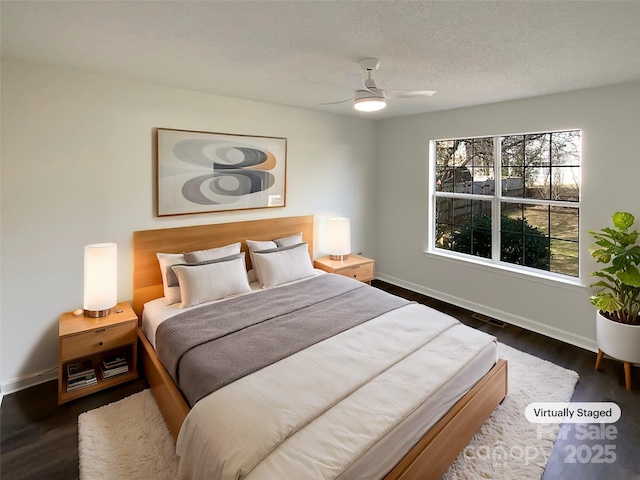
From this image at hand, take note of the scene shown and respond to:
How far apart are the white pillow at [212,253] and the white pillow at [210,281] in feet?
0.57

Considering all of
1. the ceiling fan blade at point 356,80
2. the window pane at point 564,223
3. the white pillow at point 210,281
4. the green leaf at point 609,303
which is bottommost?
the green leaf at point 609,303

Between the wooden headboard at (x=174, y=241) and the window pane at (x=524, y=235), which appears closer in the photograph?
the wooden headboard at (x=174, y=241)

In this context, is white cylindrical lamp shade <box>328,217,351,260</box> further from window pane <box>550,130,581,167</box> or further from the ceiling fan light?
window pane <box>550,130,581,167</box>

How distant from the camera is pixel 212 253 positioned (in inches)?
133

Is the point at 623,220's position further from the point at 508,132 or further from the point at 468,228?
the point at 468,228

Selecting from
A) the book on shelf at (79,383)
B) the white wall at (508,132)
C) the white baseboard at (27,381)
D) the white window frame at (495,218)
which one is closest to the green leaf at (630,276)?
the white wall at (508,132)

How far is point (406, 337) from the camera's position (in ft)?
7.77

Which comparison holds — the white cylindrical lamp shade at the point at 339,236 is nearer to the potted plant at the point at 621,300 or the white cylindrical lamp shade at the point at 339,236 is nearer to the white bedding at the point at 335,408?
the white bedding at the point at 335,408

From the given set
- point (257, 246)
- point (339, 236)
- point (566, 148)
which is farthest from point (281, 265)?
point (566, 148)

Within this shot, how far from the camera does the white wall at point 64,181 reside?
8.41 feet

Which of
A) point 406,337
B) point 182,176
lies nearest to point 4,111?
point 182,176

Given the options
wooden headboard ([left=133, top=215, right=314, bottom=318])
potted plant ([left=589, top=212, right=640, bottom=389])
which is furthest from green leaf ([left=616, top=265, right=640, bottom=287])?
wooden headboard ([left=133, top=215, right=314, bottom=318])

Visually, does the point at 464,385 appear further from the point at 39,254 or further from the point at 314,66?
the point at 39,254

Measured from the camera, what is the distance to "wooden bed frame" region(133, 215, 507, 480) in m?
1.77
